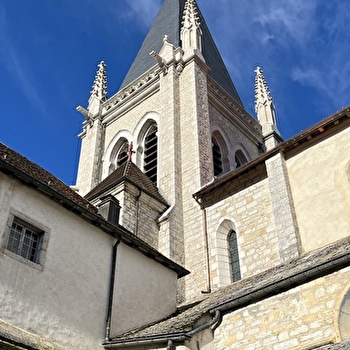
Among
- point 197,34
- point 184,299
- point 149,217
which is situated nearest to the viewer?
point 184,299

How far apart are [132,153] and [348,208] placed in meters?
11.8

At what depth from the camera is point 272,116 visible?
25609 millimetres

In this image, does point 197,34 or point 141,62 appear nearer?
point 197,34

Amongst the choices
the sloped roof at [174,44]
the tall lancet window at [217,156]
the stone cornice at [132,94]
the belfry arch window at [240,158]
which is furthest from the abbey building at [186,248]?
the sloped roof at [174,44]

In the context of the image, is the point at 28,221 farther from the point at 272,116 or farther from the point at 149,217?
the point at 272,116

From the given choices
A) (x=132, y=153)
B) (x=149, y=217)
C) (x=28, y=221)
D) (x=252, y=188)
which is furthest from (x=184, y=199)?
(x=28, y=221)

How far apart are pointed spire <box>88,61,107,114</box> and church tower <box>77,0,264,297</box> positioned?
0.07 m

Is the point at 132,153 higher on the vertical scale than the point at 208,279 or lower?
higher

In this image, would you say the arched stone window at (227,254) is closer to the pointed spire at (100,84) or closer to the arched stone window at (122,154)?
the arched stone window at (122,154)

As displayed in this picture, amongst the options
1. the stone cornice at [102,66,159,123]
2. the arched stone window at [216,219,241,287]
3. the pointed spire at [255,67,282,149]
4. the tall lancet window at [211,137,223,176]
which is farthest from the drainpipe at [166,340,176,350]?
the pointed spire at [255,67,282,149]

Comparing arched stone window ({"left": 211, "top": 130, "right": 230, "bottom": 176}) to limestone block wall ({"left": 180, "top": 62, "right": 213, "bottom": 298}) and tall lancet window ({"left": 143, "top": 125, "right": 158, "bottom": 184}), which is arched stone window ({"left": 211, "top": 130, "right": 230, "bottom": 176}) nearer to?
limestone block wall ({"left": 180, "top": 62, "right": 213, "bottom": 298})

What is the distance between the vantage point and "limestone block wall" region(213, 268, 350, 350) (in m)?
6.59

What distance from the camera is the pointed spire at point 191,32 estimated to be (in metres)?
21.8

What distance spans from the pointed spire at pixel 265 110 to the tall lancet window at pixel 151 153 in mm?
5998
